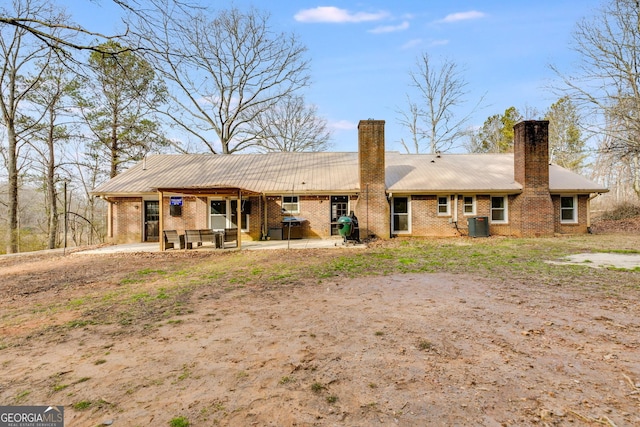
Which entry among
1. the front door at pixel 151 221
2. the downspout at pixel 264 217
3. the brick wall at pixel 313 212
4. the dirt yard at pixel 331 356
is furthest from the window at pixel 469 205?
the front door at pixel 151 221

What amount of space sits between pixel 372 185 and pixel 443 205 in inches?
154

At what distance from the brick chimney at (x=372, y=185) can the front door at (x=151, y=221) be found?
408 inches

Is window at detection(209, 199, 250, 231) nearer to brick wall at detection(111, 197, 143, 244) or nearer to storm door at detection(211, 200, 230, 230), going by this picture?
storm door at detection(211, 200, 230, 230)

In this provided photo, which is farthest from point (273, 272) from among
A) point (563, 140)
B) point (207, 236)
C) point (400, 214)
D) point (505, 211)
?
point (563, 140)

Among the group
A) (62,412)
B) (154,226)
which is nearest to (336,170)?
(154,226)

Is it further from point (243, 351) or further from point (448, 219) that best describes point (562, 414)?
point (448, 219)

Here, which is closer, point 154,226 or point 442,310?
point 442,310

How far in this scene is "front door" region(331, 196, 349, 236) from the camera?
51.6ft

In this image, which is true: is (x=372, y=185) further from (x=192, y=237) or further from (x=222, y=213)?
(x=192, y=237)

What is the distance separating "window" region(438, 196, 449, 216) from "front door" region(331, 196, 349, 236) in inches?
185

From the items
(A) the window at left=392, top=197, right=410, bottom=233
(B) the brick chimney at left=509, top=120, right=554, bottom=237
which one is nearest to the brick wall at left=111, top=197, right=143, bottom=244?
(A) the window at left=392, top=197, right=410, bottom=233

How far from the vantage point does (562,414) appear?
7.25 feet

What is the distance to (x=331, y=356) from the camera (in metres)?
3.20

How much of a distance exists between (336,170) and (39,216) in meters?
24.1
